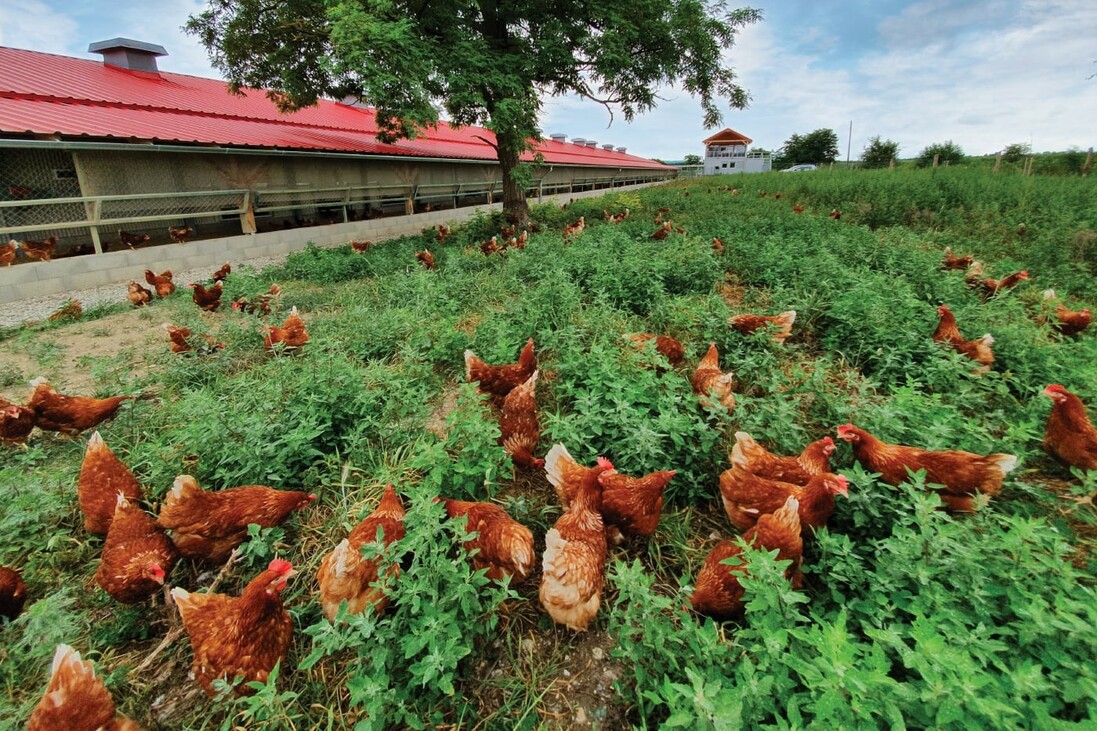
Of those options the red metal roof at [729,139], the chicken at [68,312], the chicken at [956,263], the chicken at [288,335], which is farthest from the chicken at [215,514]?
Answer: the red metal roof at [729,139]

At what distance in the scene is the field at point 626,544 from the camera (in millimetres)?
1421

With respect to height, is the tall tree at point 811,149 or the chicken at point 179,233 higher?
the tall tree at point 811,149

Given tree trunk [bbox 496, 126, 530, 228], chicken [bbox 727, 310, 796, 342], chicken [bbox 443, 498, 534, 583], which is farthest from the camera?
tree trunk [bbox 496, 126, 530, 228]

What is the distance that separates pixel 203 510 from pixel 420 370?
1637 millimetres

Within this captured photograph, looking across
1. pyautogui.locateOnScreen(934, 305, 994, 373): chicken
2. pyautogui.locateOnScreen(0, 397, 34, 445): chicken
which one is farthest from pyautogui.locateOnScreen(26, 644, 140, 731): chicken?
pyautogui.locateOnScreen(934, 305, 994, 373): chicken

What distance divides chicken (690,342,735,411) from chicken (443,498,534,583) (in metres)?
1.40

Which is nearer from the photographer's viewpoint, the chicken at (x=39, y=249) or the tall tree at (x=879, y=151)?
the chicken at (x=39, y=249)

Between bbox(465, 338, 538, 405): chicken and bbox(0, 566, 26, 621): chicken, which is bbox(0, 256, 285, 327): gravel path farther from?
bbox(465, 338, 538, 405): chicken

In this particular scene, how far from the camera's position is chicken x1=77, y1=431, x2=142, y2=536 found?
2373mm

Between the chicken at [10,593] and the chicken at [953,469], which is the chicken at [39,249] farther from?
the chicken at [953,469]

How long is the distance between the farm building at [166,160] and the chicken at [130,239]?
15cm

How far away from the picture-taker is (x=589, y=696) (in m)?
1.77

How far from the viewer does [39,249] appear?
24.3ft

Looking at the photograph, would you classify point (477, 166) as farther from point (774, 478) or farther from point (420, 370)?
point (774, 478)
